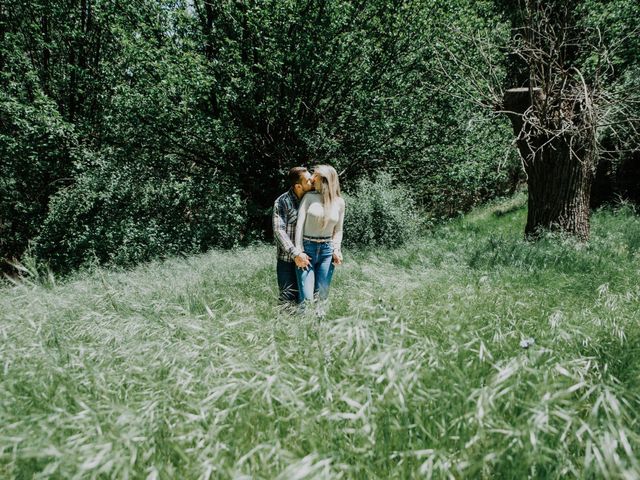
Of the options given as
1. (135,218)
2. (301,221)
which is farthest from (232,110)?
(301,221)

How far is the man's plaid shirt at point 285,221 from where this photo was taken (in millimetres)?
4164

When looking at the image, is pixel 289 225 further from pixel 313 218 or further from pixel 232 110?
pixel 232 110

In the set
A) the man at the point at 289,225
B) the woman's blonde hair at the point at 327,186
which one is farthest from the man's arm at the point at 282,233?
the woman's blonde hair at the point at 327,186

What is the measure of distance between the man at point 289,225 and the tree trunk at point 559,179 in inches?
173

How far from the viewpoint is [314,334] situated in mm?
2811

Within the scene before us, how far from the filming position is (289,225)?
4.27 metres

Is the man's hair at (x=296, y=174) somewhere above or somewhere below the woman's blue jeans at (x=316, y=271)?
above

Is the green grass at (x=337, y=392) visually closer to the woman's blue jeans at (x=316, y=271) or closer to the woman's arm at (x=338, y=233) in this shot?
the woman's blue jeans at (x=316, y=271)

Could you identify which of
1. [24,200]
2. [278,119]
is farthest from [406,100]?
[24,200]

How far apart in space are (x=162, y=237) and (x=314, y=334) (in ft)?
30.0

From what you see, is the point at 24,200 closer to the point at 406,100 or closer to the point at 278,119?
the point at 278,119

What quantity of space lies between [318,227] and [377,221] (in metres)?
5.25

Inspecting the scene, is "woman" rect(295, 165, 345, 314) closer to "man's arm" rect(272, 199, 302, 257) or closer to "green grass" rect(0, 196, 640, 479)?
"man's arm" rect(272, 199, 302, 257)

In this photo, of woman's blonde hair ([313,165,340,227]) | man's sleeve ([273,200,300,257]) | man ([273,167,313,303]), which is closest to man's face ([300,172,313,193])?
man ([273,167,313,303])
